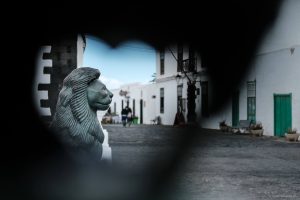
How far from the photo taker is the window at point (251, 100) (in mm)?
975

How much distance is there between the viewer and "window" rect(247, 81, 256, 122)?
975mm

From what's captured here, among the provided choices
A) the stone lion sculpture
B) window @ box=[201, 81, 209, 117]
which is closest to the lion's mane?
the stone lion sculpture

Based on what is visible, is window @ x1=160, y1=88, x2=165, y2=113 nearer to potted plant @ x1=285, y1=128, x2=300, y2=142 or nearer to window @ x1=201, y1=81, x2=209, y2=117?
window @ x1=201, y1=81, x2=209, y2=117

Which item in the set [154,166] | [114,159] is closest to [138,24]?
[154,166]

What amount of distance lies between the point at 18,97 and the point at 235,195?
3.55 meters

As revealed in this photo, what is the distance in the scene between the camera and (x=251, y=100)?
1.09 m

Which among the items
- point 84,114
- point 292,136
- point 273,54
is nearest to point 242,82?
point 273,54

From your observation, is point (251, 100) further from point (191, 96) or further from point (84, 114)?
point (84, 114)

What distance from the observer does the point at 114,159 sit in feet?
5.49

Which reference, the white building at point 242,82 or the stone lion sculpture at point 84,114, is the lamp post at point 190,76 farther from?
the stone lion sculpture at point 84,114

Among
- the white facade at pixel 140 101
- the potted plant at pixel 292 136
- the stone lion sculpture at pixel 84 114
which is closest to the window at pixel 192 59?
the white facade at pixel 140 101

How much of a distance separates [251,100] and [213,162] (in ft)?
17.5

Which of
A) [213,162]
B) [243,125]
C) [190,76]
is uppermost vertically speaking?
[190,76]

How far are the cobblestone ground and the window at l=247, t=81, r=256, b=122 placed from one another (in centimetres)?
7
